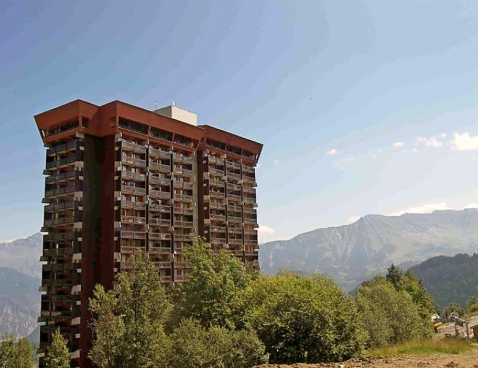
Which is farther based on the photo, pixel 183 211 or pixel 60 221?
pixel 183 211

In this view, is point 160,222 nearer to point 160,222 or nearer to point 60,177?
point 160,222

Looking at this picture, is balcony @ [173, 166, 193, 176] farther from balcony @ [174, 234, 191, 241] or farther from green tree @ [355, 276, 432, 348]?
green tree @ [355, 276, 432, 348]

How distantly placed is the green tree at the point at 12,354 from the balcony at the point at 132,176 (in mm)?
30610

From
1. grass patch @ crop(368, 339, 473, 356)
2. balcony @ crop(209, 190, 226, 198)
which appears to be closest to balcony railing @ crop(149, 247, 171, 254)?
balcony @ crop(209, 190, 226, 198)

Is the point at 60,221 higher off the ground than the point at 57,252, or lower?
higher

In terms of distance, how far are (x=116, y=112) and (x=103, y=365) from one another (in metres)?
43.7

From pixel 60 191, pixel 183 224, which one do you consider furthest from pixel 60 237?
pixel 183 224

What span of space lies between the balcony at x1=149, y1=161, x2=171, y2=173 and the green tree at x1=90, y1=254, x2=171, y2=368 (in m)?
40.9

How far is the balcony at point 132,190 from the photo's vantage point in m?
63.5

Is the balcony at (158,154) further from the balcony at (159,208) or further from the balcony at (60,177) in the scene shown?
the balcony at (60,177)

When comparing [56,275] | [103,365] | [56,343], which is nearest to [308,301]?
[103,365]

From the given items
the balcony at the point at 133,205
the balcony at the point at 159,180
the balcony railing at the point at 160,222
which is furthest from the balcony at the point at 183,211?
the balcony at the point at 133,205

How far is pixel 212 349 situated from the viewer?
26.0 m

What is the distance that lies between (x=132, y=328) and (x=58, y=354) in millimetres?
33140
